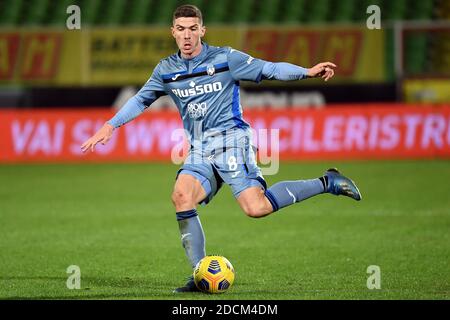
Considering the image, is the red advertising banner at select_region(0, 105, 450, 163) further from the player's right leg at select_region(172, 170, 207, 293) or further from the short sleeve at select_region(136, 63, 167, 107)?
the player's right leg at select_region(172, 170, 207, 293)

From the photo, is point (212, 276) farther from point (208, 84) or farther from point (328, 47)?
point (328, 47)

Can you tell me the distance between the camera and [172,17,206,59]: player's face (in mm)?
7219

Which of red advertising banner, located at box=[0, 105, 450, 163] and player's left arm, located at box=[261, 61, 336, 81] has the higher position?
red advertising banner, located at box=[0, 105, 450, 163]

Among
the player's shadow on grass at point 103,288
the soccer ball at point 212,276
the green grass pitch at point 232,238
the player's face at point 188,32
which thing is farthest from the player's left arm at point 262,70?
the player's shadow on grass at point 103,288

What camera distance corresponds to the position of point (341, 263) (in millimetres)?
8391

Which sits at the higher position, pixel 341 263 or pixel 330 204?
pixel 330 204

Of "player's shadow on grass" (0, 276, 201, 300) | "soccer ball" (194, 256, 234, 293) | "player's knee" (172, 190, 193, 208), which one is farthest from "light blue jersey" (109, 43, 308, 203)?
"player's shadow on grass" (0, 276, 201, 300)

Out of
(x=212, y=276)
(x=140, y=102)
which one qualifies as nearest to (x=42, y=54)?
(x=140, y=102)

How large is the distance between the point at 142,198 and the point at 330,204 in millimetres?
2781

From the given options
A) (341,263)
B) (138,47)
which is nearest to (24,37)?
(138,47)

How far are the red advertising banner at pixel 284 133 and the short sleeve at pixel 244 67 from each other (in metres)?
9.78

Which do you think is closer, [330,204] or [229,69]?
[229,69]

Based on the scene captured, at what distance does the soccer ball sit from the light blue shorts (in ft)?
1.95
